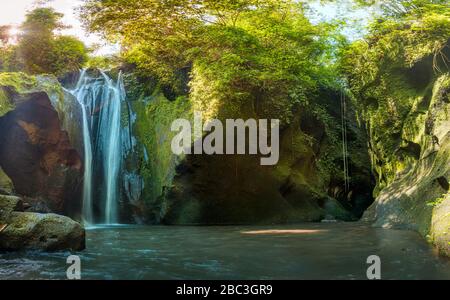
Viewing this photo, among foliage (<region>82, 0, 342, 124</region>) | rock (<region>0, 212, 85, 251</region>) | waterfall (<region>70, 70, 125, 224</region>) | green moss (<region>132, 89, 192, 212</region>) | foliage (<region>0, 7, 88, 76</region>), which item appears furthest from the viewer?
foliage (<region>0, 7, 88, 76</region>)

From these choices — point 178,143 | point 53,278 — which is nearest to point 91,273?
point 53,278

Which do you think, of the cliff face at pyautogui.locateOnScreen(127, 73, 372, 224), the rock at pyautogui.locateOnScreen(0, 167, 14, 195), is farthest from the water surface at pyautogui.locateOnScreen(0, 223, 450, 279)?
the cliff face at pyautogui.locateOnScreen(127, 73, 372, 224)

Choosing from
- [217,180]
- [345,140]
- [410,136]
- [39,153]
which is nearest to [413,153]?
[410,136]

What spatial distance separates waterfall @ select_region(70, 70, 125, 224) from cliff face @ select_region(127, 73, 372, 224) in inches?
30.0

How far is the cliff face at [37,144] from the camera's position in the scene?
12258 millimetres

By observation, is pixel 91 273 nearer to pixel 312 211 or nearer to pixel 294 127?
pixel 312 211

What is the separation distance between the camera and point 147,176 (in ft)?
49.3

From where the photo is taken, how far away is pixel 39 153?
12.9 metres

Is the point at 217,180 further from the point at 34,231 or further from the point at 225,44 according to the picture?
the point at 34,231

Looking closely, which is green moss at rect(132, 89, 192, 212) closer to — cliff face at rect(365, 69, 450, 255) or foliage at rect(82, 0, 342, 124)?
foliage at rect(82, 0, 342, 124)

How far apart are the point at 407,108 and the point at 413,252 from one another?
8350mm

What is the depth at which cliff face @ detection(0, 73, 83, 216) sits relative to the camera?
483 inches

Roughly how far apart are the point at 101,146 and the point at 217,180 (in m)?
4.90

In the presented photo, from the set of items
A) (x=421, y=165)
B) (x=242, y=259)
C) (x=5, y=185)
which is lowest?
(x=242, y=259)
